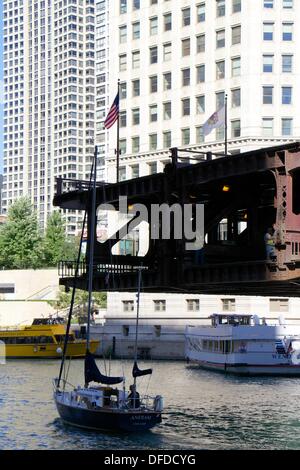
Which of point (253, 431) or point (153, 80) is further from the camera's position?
point (153, 80)

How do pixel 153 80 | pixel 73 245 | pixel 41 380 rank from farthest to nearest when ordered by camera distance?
pixel 73 245, pixel 153 80, pixel 41 380

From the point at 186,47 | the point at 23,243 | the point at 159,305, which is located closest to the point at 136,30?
the point at 186,47

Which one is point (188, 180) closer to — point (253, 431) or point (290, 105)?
point (253, 431)

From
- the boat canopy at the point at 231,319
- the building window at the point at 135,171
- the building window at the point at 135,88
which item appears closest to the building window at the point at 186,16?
the building window at the point at 135,88

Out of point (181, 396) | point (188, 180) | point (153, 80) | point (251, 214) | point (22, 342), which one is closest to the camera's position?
point (188, 180)

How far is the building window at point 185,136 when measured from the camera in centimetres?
12600

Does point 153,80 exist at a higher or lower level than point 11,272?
higher

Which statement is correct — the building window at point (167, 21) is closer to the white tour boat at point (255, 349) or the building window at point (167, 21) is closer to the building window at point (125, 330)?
the building window at point (125, 330)

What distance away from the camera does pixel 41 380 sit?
8688cm

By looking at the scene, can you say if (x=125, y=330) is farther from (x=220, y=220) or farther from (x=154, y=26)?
(x=220, y=220)

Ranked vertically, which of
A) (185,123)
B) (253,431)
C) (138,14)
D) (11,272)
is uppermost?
(138,14)

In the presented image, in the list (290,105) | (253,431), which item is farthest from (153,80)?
(253,431)

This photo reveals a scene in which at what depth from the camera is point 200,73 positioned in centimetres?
12556

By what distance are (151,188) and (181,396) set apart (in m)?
18.8
